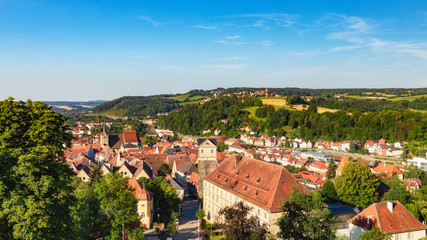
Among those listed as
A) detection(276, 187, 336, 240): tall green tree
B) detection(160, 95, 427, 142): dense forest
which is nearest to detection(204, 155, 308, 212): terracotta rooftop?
detection(276, 187, 336, 240): tall green tree

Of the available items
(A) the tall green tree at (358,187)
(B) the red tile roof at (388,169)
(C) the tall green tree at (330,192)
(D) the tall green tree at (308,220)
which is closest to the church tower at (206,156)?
(C) the tall green tree at (330,192)

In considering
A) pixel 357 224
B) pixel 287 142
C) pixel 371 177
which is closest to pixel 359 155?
pixel 287 142

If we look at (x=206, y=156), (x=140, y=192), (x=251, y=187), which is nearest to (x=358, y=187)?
(x=251, y=187)

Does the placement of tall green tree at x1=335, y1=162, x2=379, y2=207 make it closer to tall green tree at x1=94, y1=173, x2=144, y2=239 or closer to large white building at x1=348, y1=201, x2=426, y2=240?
large white building at x1=348, y1=201, x2=426, y2=240

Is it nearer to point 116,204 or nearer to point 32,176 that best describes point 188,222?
point 116,204

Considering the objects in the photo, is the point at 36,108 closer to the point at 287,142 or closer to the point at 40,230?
the point at 40,230
